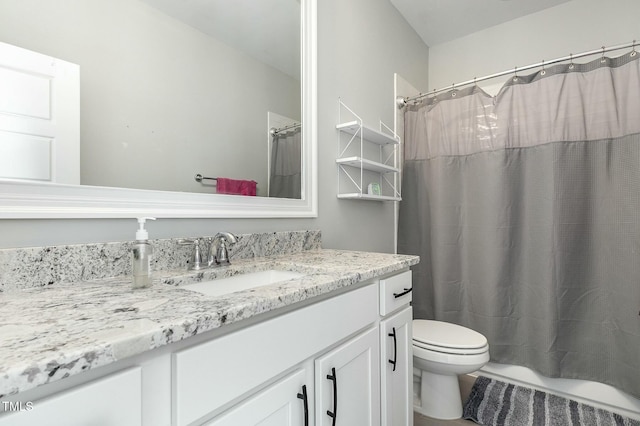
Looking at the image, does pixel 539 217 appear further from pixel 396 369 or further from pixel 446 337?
pixel 396 369

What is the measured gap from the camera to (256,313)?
630mm

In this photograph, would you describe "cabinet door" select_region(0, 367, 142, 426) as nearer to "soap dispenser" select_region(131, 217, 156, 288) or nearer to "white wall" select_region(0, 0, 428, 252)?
"soap dispenser" select_region(131, 217, 156, 288)

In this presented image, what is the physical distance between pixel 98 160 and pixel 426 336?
5.39ft

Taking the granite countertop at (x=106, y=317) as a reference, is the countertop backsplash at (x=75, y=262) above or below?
above

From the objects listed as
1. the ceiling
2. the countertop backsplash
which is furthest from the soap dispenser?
the ceiling

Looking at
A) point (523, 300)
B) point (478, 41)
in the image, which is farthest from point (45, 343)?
point (478, 41)

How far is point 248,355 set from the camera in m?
0.64

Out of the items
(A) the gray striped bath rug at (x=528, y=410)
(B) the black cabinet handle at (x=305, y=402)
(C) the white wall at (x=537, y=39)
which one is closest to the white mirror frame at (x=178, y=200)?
(B) the black cabinet handle at (x=305, y=402)

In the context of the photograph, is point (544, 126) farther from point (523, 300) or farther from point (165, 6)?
point (165, 6)

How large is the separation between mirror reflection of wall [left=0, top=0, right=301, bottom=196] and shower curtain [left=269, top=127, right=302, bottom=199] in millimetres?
54

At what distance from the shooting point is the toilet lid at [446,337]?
5.20ft

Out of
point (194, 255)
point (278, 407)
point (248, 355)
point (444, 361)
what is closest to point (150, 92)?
point (194, 255)

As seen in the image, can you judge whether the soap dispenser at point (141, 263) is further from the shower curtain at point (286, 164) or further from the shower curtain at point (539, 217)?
the shower curtain at point (539, 217)

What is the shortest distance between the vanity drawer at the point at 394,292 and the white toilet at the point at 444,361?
1.60 feet
